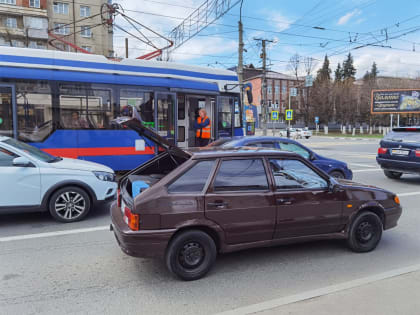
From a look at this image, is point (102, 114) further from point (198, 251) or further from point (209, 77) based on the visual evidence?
point (198, 251)

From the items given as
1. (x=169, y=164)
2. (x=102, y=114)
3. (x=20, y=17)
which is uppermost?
(x=20, y=17)

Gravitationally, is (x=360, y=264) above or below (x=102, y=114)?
below

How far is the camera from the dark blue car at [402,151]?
9406mm

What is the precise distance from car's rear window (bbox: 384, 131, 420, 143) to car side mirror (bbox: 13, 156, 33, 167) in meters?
10.0

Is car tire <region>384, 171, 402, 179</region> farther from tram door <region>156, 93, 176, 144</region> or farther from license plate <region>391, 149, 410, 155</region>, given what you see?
tram door <region>156, 93, 176, 144</region>

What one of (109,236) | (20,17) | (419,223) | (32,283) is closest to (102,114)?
(109,236)

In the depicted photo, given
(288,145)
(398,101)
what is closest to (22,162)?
(288,145)

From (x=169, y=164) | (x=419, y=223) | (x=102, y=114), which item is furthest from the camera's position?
(x=102, y=114)

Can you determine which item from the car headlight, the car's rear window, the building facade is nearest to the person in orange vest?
the car headlight

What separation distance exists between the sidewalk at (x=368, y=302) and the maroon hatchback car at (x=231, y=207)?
3.05 feet

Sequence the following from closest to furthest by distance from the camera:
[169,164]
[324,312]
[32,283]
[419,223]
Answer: [324,312] < [32,283] < [169,164] < [419,223]

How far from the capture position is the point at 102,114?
8.63m

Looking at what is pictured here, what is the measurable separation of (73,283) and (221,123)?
8.25 m

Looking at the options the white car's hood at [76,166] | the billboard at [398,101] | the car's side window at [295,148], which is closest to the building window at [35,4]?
the white car's hood at [76,166]
